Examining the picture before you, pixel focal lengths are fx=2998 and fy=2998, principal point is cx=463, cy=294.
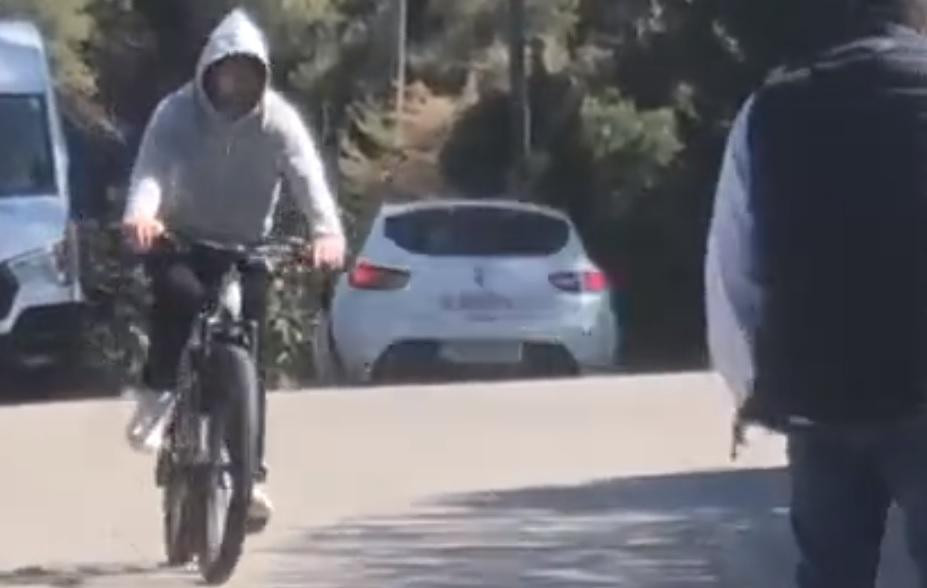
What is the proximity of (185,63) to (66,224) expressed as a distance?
806 inches

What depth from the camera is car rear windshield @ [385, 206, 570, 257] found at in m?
20.0

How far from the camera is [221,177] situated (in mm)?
9062

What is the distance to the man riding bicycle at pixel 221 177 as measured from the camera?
8.98 metres

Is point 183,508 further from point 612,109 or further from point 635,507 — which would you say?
point 612,109

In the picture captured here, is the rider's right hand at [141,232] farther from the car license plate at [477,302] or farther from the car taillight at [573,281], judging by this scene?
the car taillight at [573,281]

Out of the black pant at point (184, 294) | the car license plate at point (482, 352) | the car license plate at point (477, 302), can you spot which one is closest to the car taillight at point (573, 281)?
the car license plate at point (477, 302)

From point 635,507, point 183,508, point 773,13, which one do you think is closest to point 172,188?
point 183,508

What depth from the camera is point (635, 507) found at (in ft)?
36.8

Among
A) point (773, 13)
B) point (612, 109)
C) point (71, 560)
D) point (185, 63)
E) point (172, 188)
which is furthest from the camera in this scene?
point (185, 63)

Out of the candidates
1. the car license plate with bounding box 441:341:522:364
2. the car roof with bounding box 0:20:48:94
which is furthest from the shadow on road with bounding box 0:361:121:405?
the car license plate with bounding box 441:341:522:364

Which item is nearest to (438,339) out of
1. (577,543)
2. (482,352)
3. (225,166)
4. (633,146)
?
(482,352)

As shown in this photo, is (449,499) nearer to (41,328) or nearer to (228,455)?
(228,455)

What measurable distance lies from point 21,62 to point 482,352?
3819mm

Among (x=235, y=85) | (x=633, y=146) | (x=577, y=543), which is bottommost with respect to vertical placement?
(x=633, y=146)
